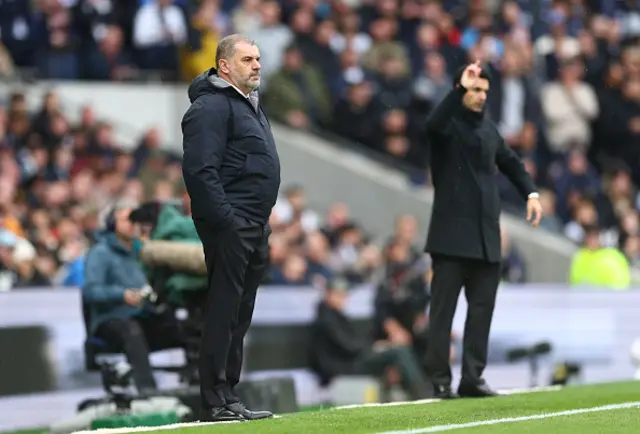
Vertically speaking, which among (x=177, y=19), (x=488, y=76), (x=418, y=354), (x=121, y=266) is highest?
(x=177, y=19)

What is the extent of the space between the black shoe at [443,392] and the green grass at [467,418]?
361 millimetres

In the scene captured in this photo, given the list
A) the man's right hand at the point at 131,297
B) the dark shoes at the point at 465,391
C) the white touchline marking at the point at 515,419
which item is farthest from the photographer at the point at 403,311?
the white touchline marking at the point at 515,419

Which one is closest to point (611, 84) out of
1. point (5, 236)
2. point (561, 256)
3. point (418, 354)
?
point (561, 256)

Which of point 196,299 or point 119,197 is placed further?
point 119,197

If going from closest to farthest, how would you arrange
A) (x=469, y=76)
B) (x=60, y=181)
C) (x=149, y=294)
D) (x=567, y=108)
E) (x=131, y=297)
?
(x=469, y=76) → (x=131, y=297) → (x=149, y=294) → (x=60, y=181) → (x=567, y=108)

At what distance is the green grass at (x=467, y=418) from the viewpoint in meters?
9.58

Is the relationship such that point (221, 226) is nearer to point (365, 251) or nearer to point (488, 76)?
point (488, 76)

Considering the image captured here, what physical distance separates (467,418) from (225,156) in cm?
199

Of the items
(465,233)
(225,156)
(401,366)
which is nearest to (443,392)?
(465,233)

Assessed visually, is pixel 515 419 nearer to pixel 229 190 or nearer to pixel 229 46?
pixel 229 190

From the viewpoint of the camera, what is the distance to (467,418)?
1030cm

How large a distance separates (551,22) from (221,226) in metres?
16.2

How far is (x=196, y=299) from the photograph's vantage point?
13.5 meters

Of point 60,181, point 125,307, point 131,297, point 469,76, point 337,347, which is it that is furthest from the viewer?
point 60,181
